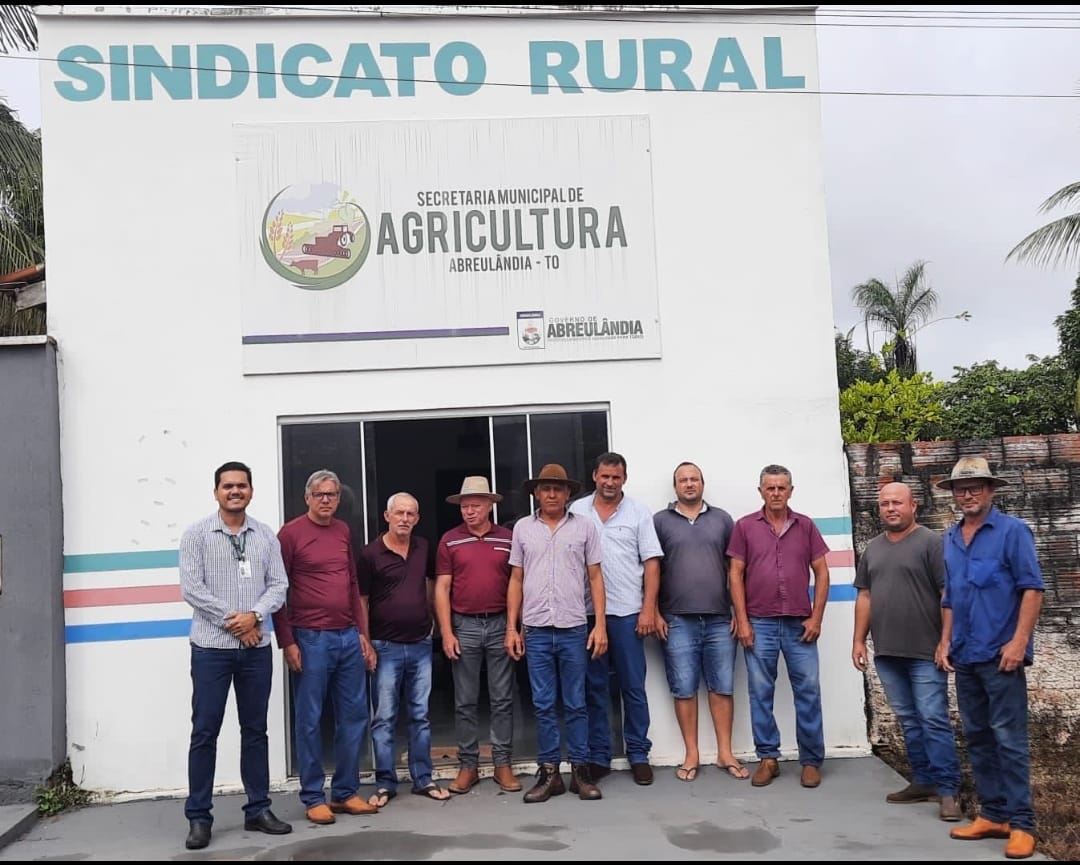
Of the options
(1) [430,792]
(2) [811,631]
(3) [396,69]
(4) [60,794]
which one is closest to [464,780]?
(1) [430,792]

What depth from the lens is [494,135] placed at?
729 cm

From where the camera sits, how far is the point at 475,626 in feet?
21.5

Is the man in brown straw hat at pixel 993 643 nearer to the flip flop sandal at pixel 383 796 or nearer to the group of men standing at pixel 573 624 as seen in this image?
the group of men standing at pixel 573 624

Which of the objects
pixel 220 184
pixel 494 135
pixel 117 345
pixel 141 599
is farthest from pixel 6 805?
pixel 494 135

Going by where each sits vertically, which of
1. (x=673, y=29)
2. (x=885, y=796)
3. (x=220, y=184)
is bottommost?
(x=885, y=796)

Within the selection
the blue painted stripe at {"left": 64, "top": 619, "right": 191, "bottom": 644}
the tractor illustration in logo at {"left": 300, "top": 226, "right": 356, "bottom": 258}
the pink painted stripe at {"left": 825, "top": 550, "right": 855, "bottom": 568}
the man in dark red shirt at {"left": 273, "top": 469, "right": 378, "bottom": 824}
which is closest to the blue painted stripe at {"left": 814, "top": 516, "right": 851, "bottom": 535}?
the pink painted stripe at {"left": 825, "top": 550, "right": 855, "bottom": 568}

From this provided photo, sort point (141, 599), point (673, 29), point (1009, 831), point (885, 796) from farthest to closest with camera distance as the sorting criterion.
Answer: point (673, 29), point (141, 599), point (885, 796), point (1009, 831)

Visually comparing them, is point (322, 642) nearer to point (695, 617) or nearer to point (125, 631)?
point (125, 631)

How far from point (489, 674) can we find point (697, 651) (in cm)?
132

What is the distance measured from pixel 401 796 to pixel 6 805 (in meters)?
2.33

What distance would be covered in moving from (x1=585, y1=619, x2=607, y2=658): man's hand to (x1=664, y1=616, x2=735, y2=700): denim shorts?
0.51 metres

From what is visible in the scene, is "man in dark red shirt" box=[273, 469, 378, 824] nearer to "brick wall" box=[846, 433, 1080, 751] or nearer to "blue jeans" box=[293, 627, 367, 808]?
"blue jeans" box=[293, 627, 367, 808]

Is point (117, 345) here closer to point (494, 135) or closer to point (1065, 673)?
point (494, 135)

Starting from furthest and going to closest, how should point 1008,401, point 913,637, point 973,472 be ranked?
point 1008,401 < point 913,637 < point 973,472
